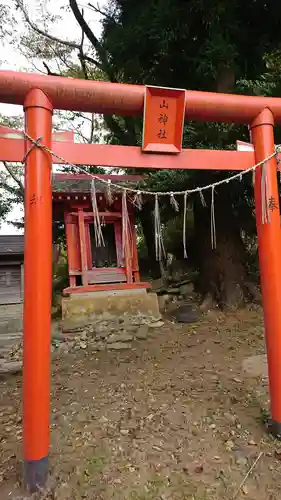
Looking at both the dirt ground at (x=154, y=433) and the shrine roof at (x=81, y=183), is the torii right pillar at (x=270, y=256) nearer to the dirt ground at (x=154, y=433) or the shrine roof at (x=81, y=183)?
the dirt ground at (x=154, y=433)

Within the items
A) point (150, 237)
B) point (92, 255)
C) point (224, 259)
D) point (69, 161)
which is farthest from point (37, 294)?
point (150, 237)

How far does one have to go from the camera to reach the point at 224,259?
27.9 ft

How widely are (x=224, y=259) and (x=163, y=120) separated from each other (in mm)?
5735

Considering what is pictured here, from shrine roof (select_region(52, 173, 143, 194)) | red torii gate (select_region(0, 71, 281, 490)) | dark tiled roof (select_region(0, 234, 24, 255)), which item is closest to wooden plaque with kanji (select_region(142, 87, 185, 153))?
red torii gate (select_region(0, 71, 281, 490))

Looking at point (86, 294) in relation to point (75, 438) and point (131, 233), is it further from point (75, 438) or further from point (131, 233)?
point (75, 438)

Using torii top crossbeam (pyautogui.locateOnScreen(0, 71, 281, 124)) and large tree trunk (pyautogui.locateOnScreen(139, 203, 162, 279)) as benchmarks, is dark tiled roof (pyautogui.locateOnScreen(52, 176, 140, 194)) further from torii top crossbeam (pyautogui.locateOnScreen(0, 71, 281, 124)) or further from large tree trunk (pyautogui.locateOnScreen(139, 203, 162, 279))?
torii top crossbeam (pyautogui.locateOnScreen(0, 71, 281, 124))

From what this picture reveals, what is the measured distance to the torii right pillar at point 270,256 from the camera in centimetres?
314

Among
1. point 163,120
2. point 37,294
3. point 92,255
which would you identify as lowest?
point 37,294

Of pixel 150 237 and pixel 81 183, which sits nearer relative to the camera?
pixel 81 183

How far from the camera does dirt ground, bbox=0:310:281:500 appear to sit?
2572 mm

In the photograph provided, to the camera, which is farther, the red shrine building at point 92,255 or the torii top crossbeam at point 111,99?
the red shrine building at point 92,255

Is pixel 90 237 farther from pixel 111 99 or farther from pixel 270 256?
pixel 270 256

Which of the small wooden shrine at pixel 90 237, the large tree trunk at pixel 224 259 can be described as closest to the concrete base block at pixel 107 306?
the small wooden shrine at pixel 90 237

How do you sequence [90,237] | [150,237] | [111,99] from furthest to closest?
[150,237]
[90,237]
[111,99]
